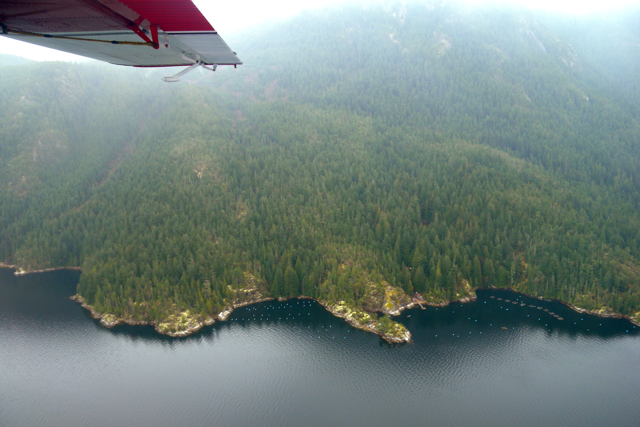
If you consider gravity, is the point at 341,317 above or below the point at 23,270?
above

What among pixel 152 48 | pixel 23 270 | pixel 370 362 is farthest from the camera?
pixel 23 270

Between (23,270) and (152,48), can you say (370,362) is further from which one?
(23,270)

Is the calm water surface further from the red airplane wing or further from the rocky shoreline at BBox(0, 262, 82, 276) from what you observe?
the red airplane wing

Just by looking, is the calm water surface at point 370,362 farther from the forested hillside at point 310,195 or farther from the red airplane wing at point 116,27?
the red airplane wing at point 116,27

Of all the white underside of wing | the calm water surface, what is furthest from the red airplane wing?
the calm water surface

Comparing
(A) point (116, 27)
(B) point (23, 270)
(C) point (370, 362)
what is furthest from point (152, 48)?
(B) point (23, 270)

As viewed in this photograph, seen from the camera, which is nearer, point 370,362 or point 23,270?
point 370,362

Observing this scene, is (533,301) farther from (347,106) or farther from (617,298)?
(347,106)

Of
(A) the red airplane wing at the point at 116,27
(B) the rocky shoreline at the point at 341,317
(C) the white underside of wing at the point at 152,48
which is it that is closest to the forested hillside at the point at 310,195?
(B) the rocky shoreline at the point at 341,317
